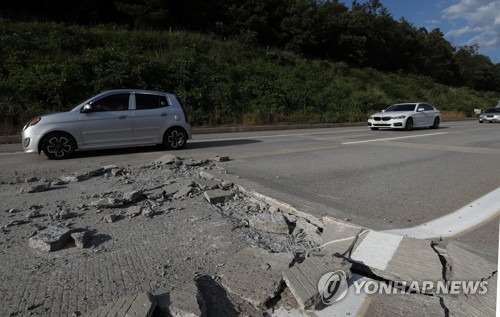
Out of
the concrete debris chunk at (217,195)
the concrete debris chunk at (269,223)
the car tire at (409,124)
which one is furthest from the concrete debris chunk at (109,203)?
the car tire at (409,124)

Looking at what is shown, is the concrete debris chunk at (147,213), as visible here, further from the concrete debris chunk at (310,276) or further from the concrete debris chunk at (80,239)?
the concrete debris chunk at (310,276)

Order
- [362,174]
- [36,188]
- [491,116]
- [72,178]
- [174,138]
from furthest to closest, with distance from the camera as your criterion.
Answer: [491,116], [174,138], [362,174], [72,178], [36,188]

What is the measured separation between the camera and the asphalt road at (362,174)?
4.42m

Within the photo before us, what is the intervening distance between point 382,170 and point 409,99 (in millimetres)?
38937

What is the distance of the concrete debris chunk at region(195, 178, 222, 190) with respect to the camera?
5.36 meters

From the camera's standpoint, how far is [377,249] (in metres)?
3.20

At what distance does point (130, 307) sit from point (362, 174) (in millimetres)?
5381

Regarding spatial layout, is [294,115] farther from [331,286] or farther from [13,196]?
[331,286]

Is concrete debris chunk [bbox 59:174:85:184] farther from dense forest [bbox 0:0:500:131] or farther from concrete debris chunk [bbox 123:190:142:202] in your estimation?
dense forest [bbox 0:0:500:131]

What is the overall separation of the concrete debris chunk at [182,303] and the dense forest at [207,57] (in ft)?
49.0

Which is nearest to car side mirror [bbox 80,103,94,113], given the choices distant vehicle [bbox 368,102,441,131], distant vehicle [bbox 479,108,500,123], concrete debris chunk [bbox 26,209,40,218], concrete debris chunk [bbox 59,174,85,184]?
concrete debris chunk [bbox 59,174,85,184]

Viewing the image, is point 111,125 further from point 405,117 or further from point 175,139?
point 405,117

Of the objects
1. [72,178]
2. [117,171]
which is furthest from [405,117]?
[72,178]

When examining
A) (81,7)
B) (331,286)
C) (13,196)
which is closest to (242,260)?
(331,286)
